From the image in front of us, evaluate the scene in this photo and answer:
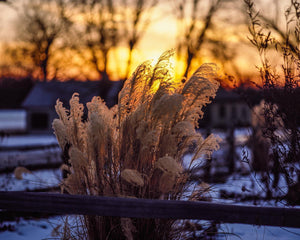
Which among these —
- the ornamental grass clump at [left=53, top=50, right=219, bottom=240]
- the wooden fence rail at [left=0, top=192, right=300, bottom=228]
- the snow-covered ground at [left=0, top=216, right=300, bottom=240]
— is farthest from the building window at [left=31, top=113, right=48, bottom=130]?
the wooden fence rail at [left=0, top=192, right=300, bottom=228]

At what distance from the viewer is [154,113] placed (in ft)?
11.2

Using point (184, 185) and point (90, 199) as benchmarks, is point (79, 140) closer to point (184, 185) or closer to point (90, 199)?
point (90, 199)

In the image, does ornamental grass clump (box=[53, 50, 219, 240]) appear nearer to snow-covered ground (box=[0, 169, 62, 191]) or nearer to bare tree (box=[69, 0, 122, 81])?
snow-covered ground (box=[0, 169, 62, 191])

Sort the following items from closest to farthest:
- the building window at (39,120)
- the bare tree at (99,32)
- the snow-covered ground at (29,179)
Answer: the snow-covered ground at (29,179), the bare tree at (99,32), the building window at (39,120)

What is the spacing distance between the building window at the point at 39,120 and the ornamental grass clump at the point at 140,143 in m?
33.9

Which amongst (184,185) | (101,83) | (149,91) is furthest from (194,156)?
(101,83)

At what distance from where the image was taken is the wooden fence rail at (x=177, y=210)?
2.95 meters

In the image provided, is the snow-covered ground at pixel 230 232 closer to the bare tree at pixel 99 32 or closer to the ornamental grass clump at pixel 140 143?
the ornamental grass clump at pixel 140 143

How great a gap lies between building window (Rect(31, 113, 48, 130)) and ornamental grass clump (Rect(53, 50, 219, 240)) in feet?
111

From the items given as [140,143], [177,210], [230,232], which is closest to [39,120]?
[230,232]

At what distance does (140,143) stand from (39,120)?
34772 mm

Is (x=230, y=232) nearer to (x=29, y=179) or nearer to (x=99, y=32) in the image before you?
(x=29, y=179)

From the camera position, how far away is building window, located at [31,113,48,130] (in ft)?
120

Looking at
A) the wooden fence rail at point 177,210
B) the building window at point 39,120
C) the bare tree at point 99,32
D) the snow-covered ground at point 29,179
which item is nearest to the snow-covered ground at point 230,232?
the snow-covered ground at point 29,179
